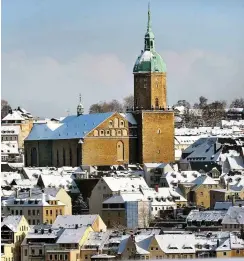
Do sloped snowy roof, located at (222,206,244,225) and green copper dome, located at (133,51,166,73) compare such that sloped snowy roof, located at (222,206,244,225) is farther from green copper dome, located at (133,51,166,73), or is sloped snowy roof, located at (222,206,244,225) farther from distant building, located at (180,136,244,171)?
green copper dome, located at (133,51,166,73)

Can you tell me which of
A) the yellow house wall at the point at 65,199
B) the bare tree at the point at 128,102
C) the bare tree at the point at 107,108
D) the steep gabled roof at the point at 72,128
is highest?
the bare tree at the point at 128,102

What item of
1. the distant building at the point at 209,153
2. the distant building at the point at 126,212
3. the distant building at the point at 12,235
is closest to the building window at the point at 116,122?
the distant building at the point at 209,153

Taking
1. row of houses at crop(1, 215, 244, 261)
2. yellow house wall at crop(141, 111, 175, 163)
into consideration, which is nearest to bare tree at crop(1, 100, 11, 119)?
yellow house wall at crop(141, 111, 175, 163)

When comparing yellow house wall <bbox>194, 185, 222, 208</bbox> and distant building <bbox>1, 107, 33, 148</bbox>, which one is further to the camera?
distant building <bbox>1, 107, 33, 148</bbox>

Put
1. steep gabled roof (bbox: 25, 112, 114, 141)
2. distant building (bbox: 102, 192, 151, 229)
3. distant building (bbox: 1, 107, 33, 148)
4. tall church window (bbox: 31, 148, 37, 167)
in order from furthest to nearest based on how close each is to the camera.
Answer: distant building (bbox: 1, 107, 33, 148) → tall church window (bbox: 31, 148, 37, 167) → steep gabled roof (bbox: 25, 112, 114, 141) → distant building (bbox: 102, 192, 151, 229)

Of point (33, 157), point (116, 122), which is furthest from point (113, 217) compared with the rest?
point (33, 157)

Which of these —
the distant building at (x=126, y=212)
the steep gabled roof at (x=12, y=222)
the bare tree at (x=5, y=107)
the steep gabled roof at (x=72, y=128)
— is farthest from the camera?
the steep gabled roof at (x=72, y=128)

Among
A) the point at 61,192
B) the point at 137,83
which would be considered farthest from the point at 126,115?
the point at 61,192

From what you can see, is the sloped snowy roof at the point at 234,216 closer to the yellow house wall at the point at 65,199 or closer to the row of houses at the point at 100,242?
the row of houses at the point at 100,242

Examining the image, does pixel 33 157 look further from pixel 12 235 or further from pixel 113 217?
pixel 12 235
